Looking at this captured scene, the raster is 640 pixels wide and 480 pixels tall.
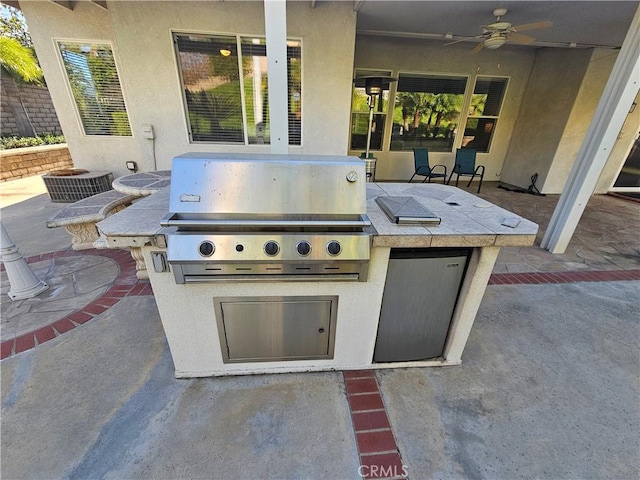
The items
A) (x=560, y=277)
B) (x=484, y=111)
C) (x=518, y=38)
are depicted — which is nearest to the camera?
(x=560, y=277)

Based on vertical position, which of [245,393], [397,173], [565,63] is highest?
[565,63]

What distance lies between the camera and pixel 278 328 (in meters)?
1.49

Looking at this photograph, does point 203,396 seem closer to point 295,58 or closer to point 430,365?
point 430,365

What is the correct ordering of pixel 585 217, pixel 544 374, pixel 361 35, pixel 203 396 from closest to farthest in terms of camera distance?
1. pixel 203 396
2. pixel 544 374
3. pixel 585 217
4. pixel 361 35

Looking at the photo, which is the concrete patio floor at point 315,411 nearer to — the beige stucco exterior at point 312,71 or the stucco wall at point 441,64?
the beige stucco exterior at point 312,71

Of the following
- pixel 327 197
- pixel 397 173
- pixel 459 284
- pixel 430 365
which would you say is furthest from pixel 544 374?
pixel 397 173

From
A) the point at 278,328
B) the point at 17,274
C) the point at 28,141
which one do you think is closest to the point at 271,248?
the point at 278,328

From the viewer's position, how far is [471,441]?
132 centimetres

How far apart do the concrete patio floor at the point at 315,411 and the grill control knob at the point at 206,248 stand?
913 millimetres

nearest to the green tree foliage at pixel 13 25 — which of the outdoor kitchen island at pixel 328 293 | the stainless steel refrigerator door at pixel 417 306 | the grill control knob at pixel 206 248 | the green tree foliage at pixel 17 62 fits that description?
the green tree foliage at pixel 17 62

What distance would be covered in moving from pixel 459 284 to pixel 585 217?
5073mm

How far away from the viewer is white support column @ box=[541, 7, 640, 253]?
2.63 metres

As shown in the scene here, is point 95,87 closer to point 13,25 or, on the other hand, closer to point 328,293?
point 328,293

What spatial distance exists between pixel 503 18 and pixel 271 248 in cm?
538
